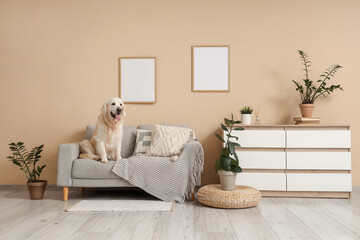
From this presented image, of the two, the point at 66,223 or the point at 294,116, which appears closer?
the point at 66,223

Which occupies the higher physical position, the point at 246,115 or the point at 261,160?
the point at 246,115

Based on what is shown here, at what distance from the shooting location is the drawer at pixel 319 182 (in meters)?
3.63

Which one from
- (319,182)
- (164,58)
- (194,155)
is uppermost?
(164,58)

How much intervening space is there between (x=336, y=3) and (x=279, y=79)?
1.16 m

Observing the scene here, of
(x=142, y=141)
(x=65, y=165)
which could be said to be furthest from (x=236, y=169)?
(x=65, y=165)

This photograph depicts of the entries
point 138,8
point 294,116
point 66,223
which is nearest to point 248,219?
point 66,223

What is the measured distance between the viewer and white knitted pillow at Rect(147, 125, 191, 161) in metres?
3.59

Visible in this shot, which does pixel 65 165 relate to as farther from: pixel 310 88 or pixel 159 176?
pixel 310 88

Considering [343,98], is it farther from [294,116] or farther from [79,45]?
[79,45]

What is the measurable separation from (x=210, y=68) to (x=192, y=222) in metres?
2.17

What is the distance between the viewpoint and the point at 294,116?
165 inches

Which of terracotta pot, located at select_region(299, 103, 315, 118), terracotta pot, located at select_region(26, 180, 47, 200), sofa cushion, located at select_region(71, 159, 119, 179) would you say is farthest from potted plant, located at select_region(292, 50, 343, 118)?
terracotta pot, located at select_region(26, 180, 47, 200)

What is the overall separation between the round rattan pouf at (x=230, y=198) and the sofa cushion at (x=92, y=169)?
0.93m

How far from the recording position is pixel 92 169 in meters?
3.39
